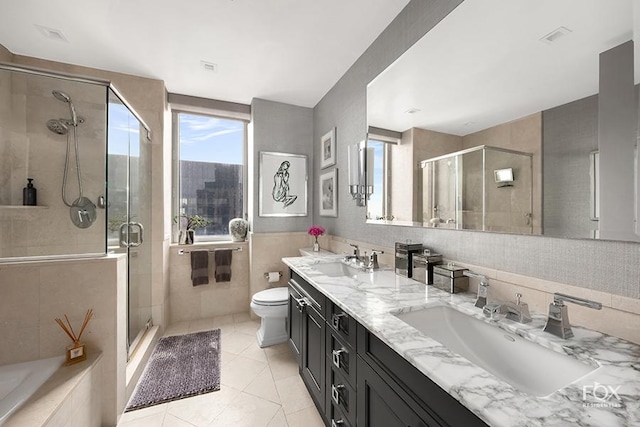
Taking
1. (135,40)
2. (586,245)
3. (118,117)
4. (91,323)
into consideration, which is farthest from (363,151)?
(91,323)

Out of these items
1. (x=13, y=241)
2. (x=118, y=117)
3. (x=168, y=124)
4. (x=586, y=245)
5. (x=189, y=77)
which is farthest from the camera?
(x=168, y=124)

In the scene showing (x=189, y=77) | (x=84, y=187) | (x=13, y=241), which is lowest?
(x=13, y=241)

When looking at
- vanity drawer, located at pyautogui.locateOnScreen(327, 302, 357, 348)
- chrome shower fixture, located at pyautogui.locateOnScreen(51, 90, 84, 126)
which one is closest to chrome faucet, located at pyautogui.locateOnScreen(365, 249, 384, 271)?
vanity drawer, located at pyautogui.locateOnScreen(327, 302, 357, 348)

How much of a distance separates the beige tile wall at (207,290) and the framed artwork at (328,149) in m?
1.39

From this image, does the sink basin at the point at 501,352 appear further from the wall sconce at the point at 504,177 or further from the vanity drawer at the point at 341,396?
the wall sconce at the point at 504,177

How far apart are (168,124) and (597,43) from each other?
3.32 meters

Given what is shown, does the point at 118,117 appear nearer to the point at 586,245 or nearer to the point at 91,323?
the point at 91,323

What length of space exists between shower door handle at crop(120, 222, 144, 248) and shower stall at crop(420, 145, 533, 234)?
2242 mm

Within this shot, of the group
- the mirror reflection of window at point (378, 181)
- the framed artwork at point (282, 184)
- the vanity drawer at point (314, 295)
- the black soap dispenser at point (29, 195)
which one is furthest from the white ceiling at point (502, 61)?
the black soap dispenser at point (29, 195)

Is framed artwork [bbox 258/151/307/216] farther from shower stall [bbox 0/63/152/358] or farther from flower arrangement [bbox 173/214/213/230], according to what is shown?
shower stall [bbox 0/63/152/358]

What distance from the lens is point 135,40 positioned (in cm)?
201

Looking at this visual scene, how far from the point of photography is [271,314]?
230 cm

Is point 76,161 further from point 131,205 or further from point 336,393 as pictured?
point 336,393

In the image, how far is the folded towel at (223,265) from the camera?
2.95 meters
